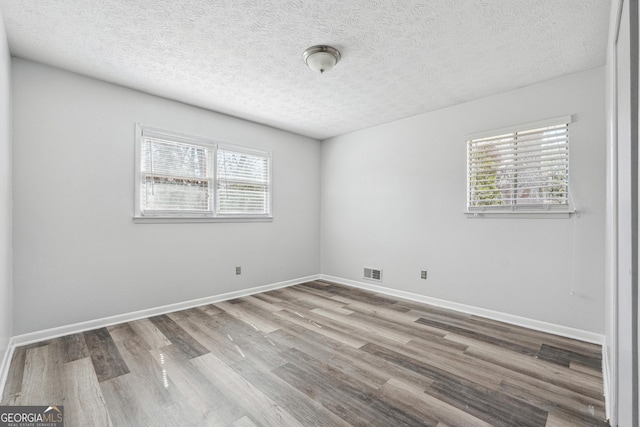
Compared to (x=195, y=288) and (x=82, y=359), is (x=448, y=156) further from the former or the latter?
(x=82, y=359)

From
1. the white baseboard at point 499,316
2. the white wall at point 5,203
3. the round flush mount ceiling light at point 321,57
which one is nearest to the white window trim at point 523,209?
the white baseboard at point 499,316

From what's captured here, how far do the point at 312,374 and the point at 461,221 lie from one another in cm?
251

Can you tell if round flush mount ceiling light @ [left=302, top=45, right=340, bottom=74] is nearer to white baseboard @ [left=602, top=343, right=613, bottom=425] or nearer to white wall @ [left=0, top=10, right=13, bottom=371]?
white wall @ [left=0, top=10, right=13, bottom=371]

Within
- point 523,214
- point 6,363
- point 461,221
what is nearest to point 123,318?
point 6,363

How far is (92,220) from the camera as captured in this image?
2.96 meters

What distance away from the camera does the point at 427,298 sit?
3.84 m

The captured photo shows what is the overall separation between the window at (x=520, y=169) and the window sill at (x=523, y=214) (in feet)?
0.08

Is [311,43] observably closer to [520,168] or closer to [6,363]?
[520,168]

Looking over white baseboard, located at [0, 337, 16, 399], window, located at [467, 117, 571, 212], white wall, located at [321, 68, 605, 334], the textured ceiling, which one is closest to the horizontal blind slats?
window, located at [467, 117, 571, 212]

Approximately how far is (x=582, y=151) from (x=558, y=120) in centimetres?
37

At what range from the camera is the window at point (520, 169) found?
9.50 feet

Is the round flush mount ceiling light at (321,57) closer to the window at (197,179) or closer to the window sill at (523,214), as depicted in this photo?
→ the window at (197,179)

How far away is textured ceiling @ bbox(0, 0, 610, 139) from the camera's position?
1974 mm

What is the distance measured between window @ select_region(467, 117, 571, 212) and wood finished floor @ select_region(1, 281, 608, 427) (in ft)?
4.35
